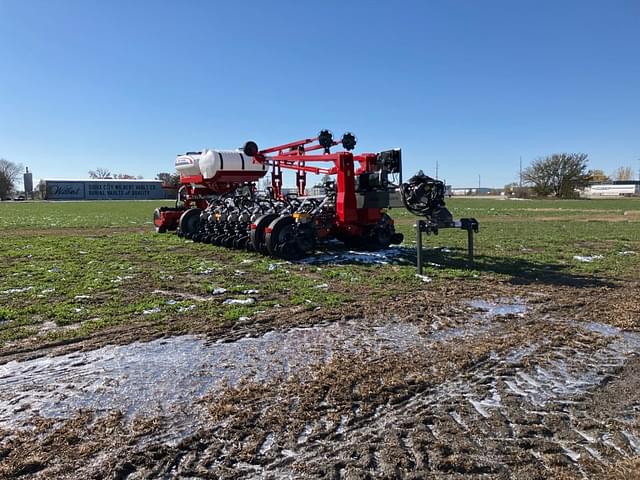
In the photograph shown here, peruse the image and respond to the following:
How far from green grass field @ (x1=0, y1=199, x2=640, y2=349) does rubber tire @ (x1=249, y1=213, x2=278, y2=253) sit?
0.96 feet

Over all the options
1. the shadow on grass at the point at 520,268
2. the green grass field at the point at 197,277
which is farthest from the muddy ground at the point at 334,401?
the shadow on grass at the point at 520,268

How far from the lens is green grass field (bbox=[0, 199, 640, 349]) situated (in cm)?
634

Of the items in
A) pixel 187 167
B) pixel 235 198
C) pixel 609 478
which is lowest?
pixel 609 478

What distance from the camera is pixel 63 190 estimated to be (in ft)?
327

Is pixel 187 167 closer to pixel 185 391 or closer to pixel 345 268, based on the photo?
pixel 345 268

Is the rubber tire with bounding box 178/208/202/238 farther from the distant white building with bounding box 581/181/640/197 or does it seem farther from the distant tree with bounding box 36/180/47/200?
the distant white building with bounding box 581/181/640/197

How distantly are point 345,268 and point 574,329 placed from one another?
502 centimetres

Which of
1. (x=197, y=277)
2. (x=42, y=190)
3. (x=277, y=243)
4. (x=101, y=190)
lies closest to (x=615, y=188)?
(x=101, y=190)

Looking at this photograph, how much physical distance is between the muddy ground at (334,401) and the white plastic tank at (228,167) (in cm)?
1123

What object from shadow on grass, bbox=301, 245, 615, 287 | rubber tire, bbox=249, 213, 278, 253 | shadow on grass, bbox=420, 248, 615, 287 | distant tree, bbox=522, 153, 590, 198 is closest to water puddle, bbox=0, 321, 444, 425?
shadow on grass, bbox=420, 248, 615, 287

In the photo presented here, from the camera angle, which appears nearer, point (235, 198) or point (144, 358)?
point (144, 358)

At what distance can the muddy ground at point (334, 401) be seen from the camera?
10.0 ft

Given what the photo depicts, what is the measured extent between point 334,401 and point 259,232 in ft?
28.0

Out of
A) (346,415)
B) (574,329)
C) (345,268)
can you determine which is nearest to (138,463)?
(346,415)
